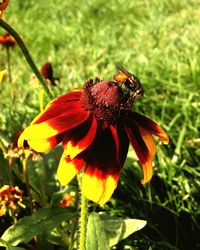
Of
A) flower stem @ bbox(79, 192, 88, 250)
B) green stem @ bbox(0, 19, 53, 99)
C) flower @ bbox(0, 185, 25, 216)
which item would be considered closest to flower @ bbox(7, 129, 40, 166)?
flower @ bbox(0, 185, 25, 216)

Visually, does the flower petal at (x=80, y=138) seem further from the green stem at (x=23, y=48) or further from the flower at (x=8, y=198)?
the flower at (x=8, y=198)

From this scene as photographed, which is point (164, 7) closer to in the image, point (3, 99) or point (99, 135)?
point (3, 99)

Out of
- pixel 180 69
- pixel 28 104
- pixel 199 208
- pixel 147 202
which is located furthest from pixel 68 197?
pixel 180 69

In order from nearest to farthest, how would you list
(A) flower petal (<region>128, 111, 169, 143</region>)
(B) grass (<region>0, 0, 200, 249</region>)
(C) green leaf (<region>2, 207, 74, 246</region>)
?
(A) flower petal (<region>128, 111, 169, 143</region>), (C) green leaf (<region>2, 207, 74, 246</region>), (B) grass (<region>0, 0, 200, 249</region>)

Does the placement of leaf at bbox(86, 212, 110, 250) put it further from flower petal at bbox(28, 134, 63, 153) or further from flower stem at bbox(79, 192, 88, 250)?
flower petal at bbox(28, 134, 63, 153)

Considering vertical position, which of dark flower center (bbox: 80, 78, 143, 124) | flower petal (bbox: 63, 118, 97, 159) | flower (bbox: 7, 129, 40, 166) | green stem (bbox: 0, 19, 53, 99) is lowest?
flower (bbox: 7, 129, 40, 166)

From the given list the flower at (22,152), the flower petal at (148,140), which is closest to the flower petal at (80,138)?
the flower petal at (148,140)
